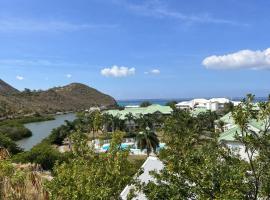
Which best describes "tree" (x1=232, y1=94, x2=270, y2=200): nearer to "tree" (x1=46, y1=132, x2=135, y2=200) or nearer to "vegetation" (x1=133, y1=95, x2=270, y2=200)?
"vegetation" (x1=133, y1=95, x2=270, y2=200)

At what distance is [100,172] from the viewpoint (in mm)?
11062

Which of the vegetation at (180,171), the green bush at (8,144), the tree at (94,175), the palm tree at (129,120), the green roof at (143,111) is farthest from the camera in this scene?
the green roof at (143,111)

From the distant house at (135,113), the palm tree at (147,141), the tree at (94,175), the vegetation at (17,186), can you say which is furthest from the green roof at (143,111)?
the tree at (94,175)

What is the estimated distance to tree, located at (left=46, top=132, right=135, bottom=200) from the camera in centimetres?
1059

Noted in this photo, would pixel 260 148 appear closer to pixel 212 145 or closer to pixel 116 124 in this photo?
pixel 212 145

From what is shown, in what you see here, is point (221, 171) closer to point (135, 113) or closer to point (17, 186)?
point (17, 186)

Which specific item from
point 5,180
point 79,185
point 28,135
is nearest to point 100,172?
point 79,185

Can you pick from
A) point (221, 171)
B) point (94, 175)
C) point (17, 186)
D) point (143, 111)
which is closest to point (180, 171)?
point (221, 171)

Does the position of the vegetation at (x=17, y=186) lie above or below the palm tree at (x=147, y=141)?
above

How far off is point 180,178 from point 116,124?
80959mm

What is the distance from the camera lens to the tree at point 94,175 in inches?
417

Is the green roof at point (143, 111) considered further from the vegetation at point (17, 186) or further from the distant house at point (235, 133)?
the vegetation at point (17, 186)

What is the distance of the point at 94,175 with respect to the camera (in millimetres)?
10914

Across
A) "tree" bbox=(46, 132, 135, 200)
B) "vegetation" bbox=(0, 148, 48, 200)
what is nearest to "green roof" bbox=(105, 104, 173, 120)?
"vegetation" bbox=(0, 148, 48, 200)
